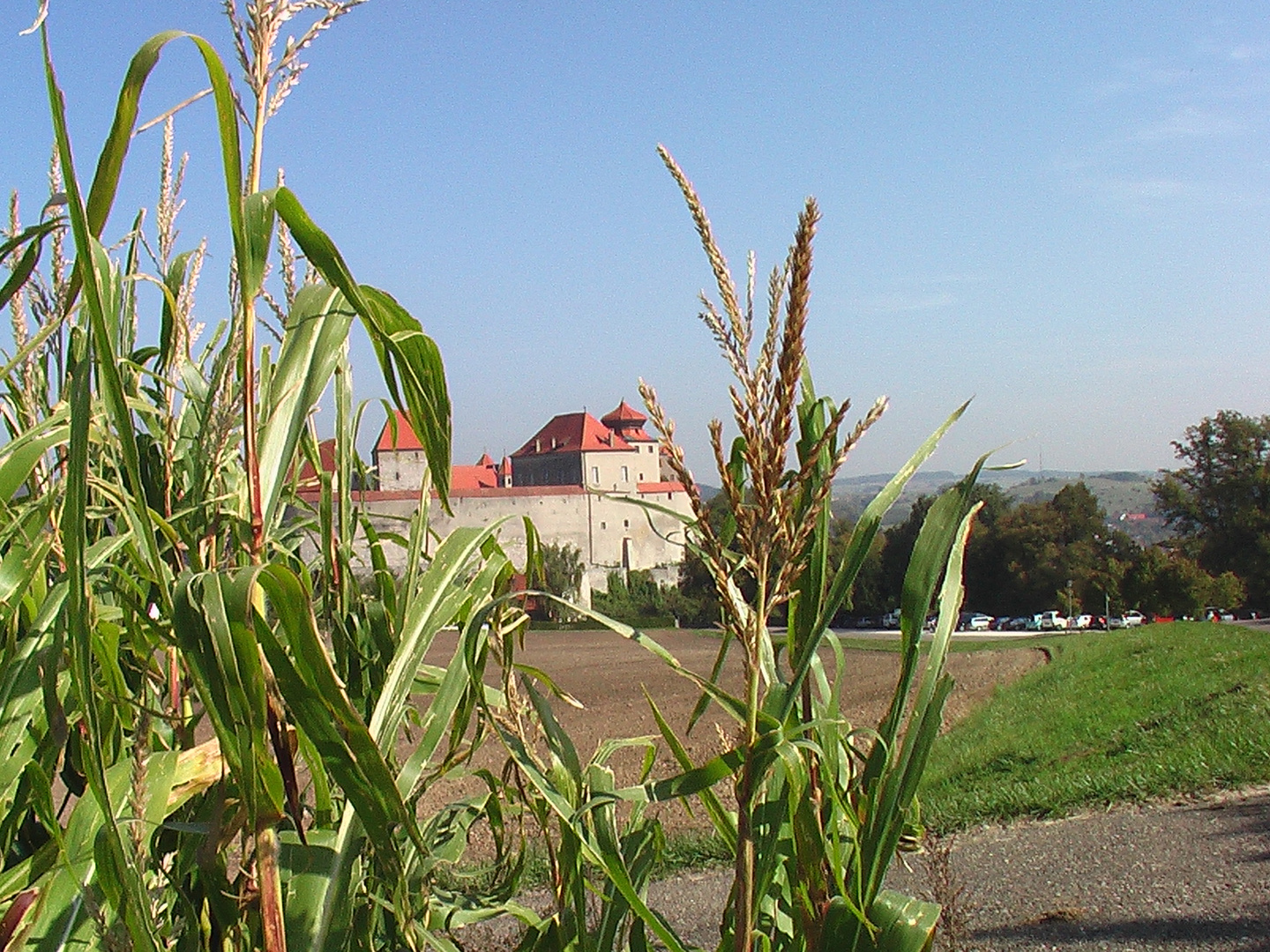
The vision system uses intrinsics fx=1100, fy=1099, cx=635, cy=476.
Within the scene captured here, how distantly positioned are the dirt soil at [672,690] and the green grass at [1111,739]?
4.19ft

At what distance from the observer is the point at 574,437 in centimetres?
6481

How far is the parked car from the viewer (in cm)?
4221

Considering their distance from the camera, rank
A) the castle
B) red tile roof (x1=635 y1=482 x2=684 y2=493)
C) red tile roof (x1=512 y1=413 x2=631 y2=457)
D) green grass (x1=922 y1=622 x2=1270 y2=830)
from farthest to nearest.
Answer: red tile roof (x1=512 y1=413 x2=631 y2=457) → red tile roof (x1=635 y1=482 x2=684 y2=493) → the castle → green grass (x1=922 y1=622 x2=1270 y2=830)

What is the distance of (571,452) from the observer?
210 ft

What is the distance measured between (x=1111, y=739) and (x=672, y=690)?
9410 mm

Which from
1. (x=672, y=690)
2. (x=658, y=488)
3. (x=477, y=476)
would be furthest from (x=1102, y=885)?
(x=477, y=476)

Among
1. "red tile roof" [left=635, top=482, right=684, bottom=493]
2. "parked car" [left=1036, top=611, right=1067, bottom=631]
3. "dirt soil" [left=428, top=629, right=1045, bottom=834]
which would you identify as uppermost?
"red tile roof" [left=635, top=482, right=684, bottom=493]

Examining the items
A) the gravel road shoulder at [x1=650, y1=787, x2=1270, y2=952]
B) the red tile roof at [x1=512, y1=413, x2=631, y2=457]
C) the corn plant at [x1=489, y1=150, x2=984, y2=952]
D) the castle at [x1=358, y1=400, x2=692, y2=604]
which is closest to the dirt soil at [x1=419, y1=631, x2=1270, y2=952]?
the gravel road shoulder at [x1=650, y1=787, x2=1270, y2=952]

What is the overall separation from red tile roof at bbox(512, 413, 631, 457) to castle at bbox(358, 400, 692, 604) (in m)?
0.05

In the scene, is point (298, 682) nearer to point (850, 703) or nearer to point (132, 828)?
point (132, 828)

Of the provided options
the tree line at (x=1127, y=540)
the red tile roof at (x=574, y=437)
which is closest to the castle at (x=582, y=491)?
the red tile roof at (x=574, y=437)

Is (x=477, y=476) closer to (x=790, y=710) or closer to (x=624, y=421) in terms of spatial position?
(x=624, y=421)

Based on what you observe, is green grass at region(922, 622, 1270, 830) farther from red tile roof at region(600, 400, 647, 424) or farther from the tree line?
red tile roof at region(600, 400, 647, 424)

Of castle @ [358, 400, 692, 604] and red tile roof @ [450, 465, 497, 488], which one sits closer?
castle @ [358, 400, 692, 604]
